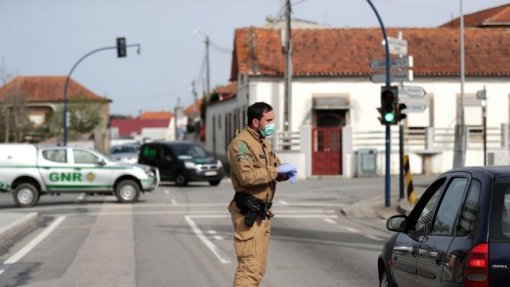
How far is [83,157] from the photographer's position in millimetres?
25375

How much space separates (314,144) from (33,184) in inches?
744

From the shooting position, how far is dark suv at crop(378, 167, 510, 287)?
5270 millimetres

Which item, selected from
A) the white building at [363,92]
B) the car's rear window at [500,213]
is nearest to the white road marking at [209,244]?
the car's rear window at [500,213]

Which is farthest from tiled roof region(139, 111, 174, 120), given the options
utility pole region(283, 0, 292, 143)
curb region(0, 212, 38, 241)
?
curb region(0, 212, 38, 241)

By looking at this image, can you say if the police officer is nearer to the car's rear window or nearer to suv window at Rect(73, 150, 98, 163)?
the car's rear window

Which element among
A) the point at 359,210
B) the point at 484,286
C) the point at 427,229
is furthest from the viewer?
the point at 359,210

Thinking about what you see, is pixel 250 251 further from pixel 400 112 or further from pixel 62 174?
pixel 62 174

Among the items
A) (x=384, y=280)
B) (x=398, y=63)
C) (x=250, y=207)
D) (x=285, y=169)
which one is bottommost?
(x=384, y=280)

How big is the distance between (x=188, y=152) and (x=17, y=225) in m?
18.2

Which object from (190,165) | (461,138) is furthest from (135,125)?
(190,165)

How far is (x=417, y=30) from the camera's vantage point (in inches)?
1890

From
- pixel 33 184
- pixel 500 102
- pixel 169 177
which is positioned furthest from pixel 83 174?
pixel 500 102

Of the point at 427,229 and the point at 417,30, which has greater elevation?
the point at 417,30

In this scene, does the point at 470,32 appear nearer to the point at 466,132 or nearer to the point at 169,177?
the point at 466,132
